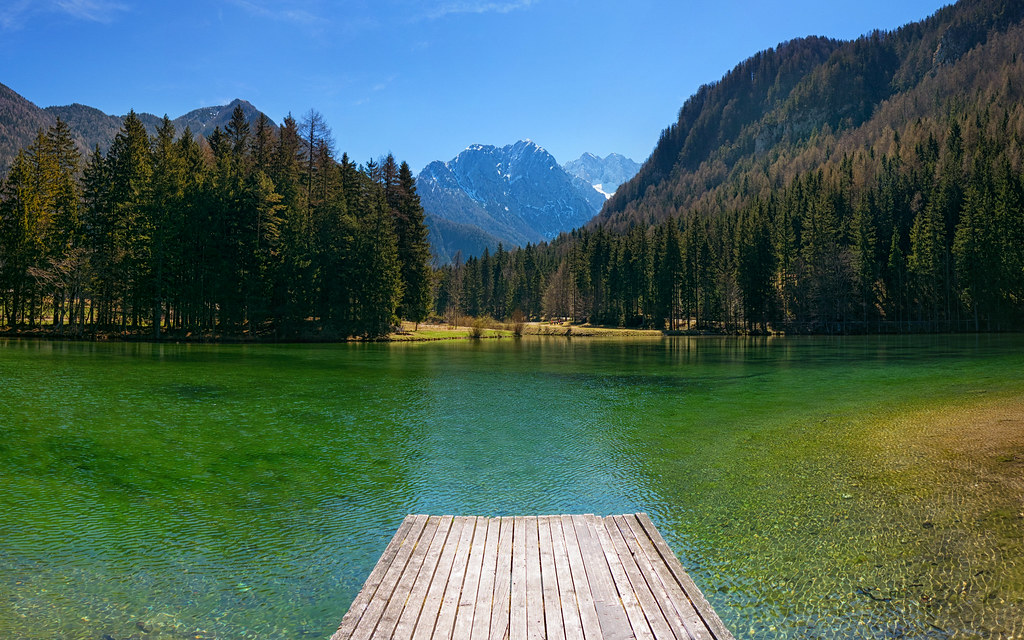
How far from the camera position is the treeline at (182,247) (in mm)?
58625

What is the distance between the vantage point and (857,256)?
94.9m

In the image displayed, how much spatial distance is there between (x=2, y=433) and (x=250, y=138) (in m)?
66.1

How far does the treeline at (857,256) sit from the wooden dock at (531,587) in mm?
96623

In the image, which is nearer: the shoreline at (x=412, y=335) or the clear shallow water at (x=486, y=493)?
the clear shallow water at (x=486, y=493)

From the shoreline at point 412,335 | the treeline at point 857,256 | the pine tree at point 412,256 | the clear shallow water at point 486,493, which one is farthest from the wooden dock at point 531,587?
the treeline at point 857,256

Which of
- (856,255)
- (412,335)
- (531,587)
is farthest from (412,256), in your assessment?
(856,255)

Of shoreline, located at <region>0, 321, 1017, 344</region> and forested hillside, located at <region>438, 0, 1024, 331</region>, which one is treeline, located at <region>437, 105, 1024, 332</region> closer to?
forested hillside, located at <region>438, 0, 1024, 331</region>

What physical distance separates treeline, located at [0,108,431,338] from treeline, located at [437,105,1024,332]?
3804 cm

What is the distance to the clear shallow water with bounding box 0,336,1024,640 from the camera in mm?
6648

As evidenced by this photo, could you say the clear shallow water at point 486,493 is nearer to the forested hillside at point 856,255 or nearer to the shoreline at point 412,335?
the shoreline at point 412,335

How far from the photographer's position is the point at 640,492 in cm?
1105

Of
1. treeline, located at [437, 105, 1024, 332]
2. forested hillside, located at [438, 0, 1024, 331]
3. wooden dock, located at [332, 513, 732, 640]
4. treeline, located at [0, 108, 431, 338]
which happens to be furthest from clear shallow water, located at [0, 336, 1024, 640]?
treeline, located at [437, 105, 1024, 332]

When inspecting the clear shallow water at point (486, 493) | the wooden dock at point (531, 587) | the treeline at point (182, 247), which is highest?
the treeline at point (182, 247)

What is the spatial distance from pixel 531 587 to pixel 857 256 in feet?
352
